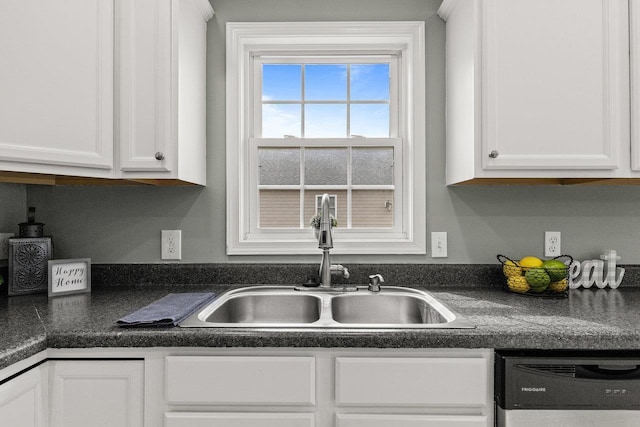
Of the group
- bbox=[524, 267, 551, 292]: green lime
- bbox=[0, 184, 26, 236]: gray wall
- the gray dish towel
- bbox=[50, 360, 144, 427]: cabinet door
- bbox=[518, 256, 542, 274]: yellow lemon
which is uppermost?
bbox=[0, 184, 26, 236]: gray wall

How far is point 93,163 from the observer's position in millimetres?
1492

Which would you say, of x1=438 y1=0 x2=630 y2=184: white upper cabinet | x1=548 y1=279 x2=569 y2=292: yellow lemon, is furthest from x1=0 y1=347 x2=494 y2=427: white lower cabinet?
x1=438 y1=0 x2=630 y2=184: white upper cabinet

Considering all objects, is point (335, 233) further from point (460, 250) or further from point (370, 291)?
point (460, 250)

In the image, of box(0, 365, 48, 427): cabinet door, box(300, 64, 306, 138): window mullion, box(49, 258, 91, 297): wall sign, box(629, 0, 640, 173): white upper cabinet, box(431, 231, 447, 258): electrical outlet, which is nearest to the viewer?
box(0, 365, 48, 427): cabinet door

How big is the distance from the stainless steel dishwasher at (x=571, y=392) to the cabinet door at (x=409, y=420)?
3.3 inches

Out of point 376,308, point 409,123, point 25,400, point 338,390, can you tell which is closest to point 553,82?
point 409,123

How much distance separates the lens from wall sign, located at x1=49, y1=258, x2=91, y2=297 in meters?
1.62

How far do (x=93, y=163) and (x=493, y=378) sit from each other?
1.54 m

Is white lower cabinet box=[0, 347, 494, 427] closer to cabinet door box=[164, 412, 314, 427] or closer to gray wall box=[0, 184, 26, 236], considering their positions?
cabinet door box=[164, 412, 314, 427]

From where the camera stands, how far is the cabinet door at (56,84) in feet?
4.30

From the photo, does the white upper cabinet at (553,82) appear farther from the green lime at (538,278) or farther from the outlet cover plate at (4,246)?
the outlet cover plate at (4,246)

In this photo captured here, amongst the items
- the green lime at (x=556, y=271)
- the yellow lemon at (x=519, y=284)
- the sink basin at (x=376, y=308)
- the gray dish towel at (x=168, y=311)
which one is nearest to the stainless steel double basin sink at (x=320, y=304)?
the sink basin at (x=376, y=308)

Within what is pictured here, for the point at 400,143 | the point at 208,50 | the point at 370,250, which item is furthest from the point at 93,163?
the point at 400,143

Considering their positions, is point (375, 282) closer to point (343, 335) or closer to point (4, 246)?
point (343, 335)
